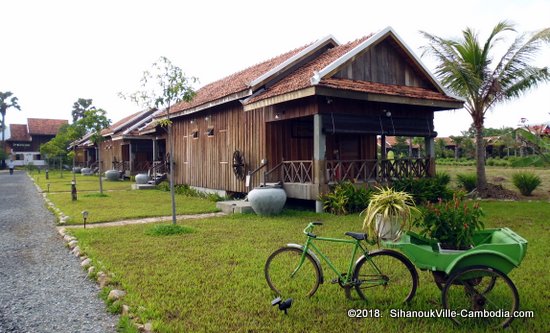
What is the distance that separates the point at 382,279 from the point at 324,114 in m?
7.20

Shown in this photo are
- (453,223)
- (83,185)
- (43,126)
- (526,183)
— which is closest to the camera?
(453,223)

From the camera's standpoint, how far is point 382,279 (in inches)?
182

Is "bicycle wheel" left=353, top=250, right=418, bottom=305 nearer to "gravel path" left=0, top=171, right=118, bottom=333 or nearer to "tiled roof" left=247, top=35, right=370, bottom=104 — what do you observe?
"gravel path" left=0, top=171, right=118, bottom=333

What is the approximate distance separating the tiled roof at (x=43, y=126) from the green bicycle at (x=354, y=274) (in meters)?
63.0

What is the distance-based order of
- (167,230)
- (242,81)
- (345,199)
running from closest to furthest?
(167,230) < (345,199) < (242,81)

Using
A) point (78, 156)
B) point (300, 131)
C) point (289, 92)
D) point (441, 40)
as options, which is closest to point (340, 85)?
point (289, 92)

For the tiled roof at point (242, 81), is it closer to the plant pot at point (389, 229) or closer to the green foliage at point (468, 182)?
the green foliage at point (468, 182)

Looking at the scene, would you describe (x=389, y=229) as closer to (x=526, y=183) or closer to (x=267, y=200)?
(x=267, y=200)

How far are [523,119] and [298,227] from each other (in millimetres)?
7842

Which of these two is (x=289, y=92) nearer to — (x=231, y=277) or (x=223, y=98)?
(x=223, y=98)

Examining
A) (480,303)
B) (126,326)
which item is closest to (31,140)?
(126,326)

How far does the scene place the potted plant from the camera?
460cm

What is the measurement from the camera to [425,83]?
14.0 m

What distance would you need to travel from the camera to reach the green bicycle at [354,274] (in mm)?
4469
